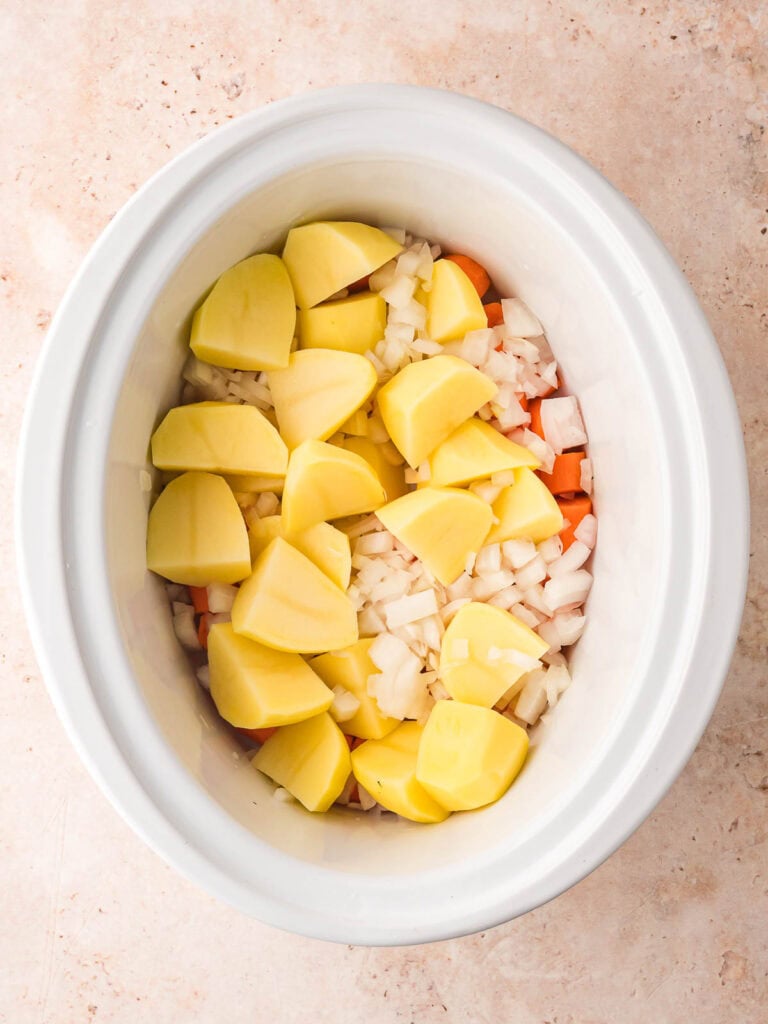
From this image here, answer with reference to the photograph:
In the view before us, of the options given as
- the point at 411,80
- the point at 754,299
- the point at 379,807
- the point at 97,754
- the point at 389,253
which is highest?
the point at 411,80

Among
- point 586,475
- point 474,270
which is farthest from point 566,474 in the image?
point 474,270

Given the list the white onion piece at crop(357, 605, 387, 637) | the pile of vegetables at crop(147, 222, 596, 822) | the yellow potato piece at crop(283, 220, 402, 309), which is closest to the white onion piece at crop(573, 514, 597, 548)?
the pile of vegetables at crop(147, 222, 596, 822)

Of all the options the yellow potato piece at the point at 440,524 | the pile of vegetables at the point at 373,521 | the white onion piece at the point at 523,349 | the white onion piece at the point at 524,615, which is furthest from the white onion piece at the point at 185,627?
the white onion piece at the point at 523,349

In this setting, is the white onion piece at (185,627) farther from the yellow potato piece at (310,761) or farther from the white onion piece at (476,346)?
the white onion piece at (476,346)

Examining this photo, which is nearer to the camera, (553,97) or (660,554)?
(660,554)

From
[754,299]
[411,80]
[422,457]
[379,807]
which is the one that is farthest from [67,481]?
[754,299]

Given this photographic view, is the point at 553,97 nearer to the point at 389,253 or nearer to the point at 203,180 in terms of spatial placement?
the point at 389,253
